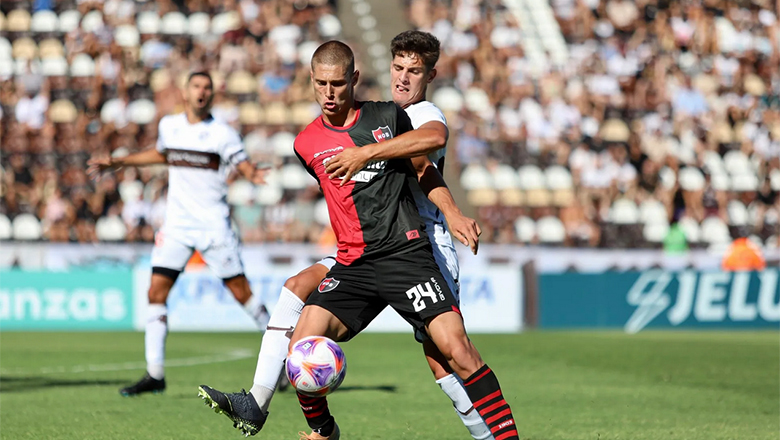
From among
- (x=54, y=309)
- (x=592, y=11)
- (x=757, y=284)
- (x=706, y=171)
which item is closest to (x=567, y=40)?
(x=592, y=11)

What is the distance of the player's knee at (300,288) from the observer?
20.3ft

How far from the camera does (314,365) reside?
5.45 meters

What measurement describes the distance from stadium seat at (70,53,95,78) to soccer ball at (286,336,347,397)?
750 inches

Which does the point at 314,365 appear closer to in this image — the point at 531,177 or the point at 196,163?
the point at 196,163

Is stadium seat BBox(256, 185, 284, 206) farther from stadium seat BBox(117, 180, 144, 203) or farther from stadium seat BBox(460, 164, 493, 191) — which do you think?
stadium seat BBox(460, 164, 493, 191)

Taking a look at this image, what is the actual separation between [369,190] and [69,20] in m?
20.3

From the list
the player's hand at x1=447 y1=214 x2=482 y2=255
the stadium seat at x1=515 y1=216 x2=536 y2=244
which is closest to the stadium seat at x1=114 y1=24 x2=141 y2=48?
the stadium seat at x1=515 y1=216 x2=536 y2=244

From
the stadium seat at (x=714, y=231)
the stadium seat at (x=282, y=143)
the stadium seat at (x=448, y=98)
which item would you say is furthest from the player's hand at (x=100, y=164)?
the stadium seat at (x=714, y=231)

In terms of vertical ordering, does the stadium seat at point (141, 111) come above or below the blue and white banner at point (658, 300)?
above

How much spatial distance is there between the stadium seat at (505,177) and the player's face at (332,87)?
1766cm

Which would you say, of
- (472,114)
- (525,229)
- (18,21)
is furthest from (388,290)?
(18,21)

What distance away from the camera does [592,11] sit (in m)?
26.8

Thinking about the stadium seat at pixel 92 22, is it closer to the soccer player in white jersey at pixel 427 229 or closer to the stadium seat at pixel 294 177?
the stadium seat at pixel 294 177

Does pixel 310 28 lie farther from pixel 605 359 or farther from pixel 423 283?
pixel 423 283
